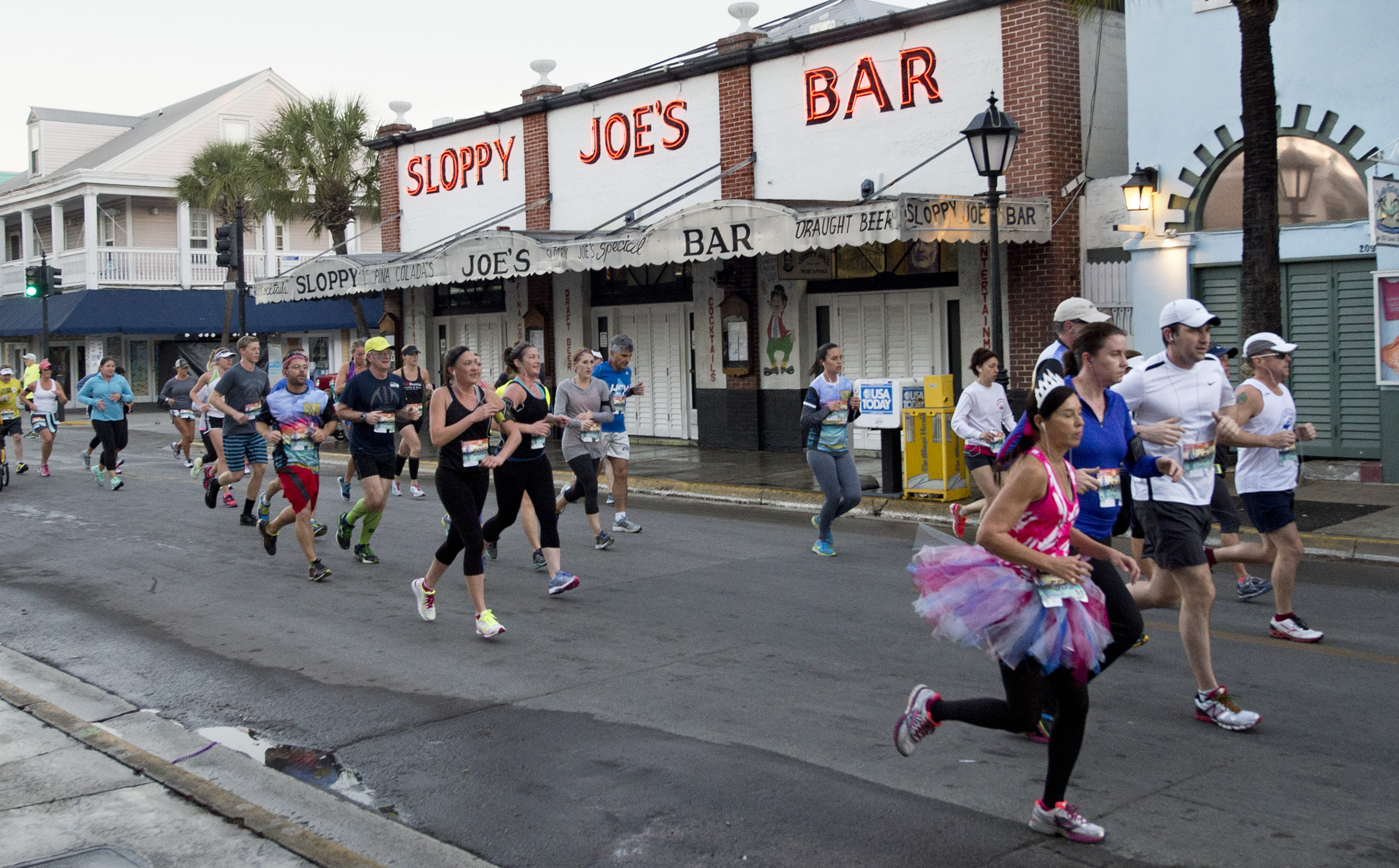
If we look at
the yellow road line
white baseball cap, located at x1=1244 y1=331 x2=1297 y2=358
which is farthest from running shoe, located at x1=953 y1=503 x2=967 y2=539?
white baseball cap, located at x1=1244 y1=331 x2=1297 y2=358

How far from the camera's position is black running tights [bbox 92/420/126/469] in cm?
1661

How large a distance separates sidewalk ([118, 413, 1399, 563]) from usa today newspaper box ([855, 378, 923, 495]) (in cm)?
33

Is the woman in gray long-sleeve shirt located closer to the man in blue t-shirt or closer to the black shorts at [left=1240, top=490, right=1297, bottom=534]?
the man in blue t-shirt

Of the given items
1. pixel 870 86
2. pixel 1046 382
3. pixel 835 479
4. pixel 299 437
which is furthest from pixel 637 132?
pixel 1046 382

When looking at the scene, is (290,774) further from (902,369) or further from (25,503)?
(902,369)

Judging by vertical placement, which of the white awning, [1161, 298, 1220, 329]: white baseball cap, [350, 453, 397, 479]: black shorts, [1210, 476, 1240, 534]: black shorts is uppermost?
the white awning

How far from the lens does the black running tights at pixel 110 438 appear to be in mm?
16609

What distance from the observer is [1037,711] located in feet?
15.1

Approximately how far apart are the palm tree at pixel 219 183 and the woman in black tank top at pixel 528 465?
27013 millimetres

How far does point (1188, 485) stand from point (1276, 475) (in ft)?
5.20

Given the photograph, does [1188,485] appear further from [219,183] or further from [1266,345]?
[219,183]

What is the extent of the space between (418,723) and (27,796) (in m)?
1.70

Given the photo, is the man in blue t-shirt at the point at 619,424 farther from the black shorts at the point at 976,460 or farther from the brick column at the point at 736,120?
the brick column at the point at 736,120

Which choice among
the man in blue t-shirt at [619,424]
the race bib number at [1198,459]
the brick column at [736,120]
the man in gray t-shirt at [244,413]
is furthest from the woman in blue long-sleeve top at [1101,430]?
the brick column at [736,120]
